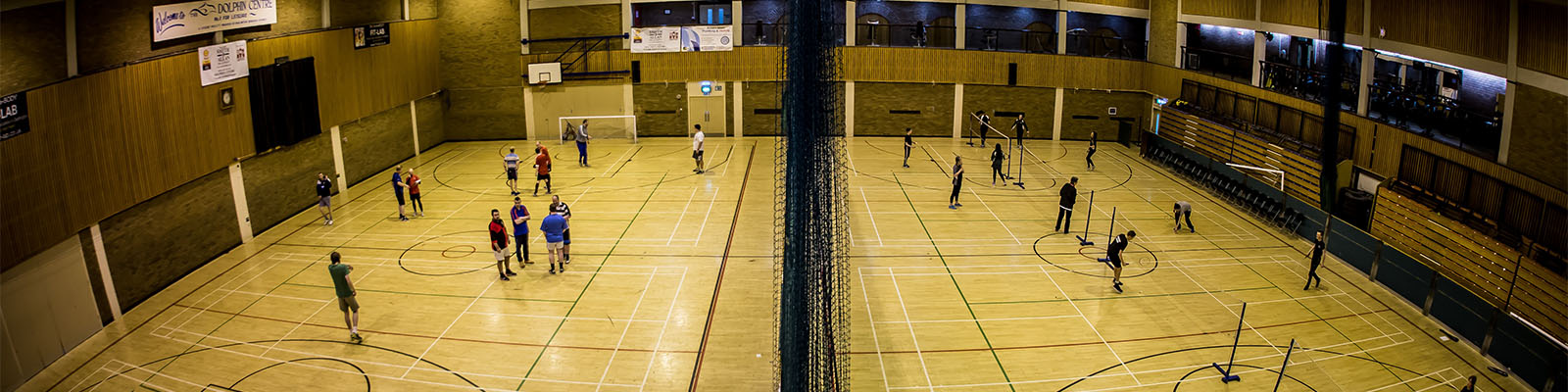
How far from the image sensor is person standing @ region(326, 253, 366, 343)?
51.5 feet

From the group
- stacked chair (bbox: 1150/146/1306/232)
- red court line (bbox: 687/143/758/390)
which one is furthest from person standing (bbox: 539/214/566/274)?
stacked chair (bbox: 1150/146/1306/232)

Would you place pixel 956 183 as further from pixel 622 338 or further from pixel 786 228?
pixel 786 228

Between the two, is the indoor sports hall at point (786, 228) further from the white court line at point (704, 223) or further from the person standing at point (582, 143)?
the person standing at point (582, 143)

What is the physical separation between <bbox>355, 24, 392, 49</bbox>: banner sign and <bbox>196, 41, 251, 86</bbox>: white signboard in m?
5.41

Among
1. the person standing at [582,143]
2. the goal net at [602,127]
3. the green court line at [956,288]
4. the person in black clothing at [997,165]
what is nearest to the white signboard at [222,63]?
the person standing at [582,143]

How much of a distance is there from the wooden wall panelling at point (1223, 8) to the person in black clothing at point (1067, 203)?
11166 millimetres

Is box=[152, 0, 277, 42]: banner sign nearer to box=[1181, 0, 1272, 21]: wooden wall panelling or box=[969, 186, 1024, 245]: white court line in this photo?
box=[969, 186, 1024, 245]: white court line

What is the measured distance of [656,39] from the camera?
35.1 m

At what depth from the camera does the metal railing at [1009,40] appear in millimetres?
36500

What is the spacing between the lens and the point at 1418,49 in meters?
21.5

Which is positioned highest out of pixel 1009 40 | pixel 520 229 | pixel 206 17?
pixel 206 17

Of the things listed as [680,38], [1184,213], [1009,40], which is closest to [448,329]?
[1184,213]

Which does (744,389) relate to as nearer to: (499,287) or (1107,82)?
(499,287)

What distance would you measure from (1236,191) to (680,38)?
20006 mm
